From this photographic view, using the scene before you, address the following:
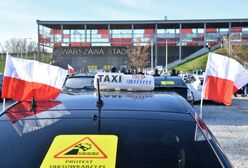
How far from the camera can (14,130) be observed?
258 cm

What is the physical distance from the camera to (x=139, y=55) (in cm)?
6119

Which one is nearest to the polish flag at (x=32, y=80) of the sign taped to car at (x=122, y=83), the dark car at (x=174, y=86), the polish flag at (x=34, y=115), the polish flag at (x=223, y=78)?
the sign taped to car at (x=122, y=83)

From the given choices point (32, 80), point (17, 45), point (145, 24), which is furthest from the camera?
point (17, 45)

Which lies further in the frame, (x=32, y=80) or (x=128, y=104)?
(x=32, y=80)

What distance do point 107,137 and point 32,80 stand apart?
3.20 metres

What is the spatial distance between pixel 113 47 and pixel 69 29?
317 inches

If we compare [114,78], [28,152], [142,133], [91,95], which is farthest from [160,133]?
[114,78]

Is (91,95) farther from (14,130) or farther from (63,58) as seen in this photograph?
(63,58)

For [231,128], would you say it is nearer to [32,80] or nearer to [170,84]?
[170,84]

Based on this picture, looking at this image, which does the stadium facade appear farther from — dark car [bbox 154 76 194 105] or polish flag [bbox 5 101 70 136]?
polish flag [bbox 5 101 70 136]

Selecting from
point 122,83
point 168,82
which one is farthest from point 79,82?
point 122,83

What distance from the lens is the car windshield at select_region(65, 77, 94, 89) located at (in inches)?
466

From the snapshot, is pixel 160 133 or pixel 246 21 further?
pixel 246 21

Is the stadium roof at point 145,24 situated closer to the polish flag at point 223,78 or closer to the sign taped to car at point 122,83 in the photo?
the polish flag at point 223,78
